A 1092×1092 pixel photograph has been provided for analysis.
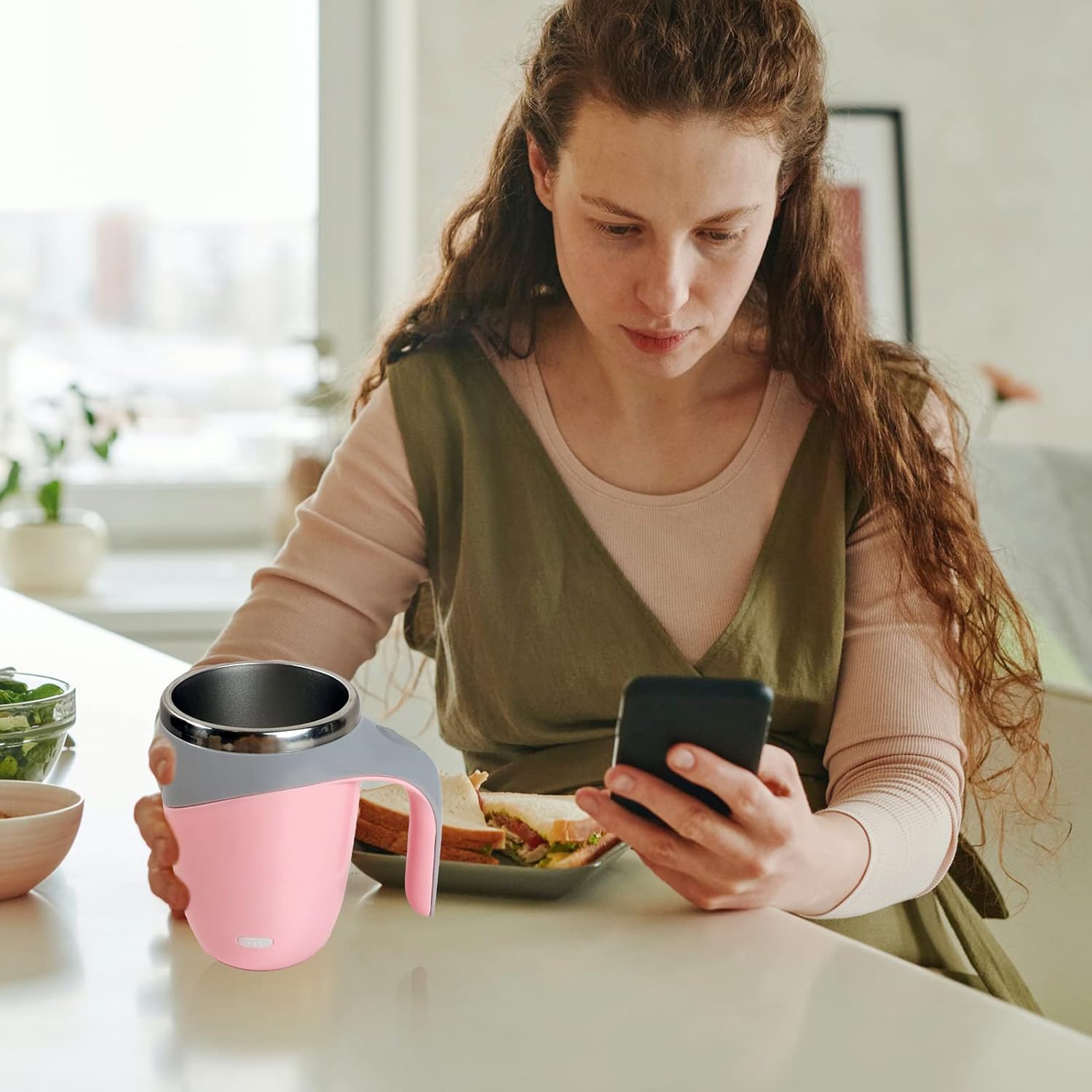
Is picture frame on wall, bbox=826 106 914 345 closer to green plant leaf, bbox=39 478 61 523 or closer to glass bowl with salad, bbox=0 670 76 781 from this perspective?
→ green plant leaf, bbox=39 478 61 523

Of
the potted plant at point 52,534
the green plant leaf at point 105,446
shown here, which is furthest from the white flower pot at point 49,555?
the green plant leaf at point 105,446

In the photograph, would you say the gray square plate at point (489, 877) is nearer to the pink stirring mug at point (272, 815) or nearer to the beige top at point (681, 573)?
the pink stirring mug at point (272, 815)

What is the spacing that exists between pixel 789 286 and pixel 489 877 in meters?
0.68

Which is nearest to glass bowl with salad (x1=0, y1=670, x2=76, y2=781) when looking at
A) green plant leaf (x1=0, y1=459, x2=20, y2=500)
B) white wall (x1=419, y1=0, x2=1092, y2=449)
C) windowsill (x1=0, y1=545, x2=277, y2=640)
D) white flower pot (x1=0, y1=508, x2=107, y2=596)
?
windowsill (x1=0, y1=545, x2=277, y2=640)

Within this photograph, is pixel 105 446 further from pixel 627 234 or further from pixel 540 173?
pixel 627 234

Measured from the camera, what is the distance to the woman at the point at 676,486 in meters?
1.05

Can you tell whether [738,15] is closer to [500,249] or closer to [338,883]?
[500,249]

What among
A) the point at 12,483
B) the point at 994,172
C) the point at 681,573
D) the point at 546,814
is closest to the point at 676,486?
the point at 681,573

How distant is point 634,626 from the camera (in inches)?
46.3

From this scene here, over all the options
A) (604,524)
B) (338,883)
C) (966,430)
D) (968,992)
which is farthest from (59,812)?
(966,430)

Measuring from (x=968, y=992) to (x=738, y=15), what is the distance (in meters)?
0.76

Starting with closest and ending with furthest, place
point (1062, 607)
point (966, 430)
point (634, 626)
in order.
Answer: point (634, 626), point (966, 430), point (1062, 607)

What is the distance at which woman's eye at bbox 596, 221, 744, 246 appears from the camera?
3.46ft

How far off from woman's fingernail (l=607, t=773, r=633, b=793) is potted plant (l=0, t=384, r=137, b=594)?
7.04 ft
